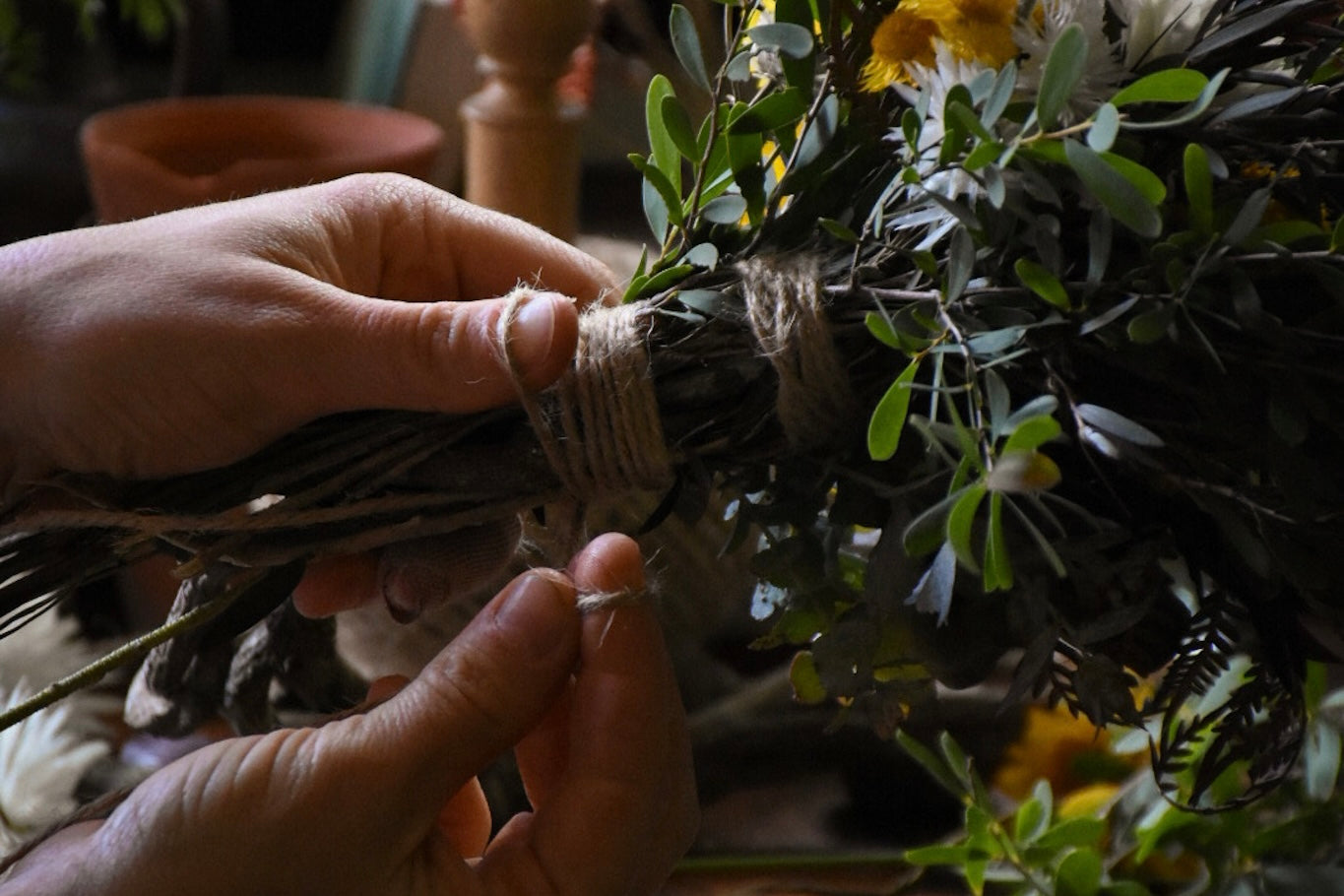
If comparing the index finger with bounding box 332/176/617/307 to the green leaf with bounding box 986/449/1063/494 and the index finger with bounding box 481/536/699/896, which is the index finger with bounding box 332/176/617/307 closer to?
the index finger with bounding box 481/536/699/896

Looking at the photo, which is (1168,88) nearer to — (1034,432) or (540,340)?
(1034,432)

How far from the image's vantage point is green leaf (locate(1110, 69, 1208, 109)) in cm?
38

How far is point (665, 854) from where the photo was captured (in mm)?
545

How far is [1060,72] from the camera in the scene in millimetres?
383

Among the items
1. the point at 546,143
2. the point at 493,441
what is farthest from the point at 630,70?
the point at 493,441

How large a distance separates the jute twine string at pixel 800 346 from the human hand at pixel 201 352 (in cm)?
7

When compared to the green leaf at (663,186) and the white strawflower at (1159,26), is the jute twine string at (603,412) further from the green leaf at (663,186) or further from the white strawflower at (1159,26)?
the white strawflower at (1159,26)

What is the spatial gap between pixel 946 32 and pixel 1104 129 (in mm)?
87

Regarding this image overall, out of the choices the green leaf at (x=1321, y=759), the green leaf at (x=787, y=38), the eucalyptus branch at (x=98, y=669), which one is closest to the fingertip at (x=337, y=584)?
the eucalyptus branch at (x=98, y=669)

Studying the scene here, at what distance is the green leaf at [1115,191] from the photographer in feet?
1.24

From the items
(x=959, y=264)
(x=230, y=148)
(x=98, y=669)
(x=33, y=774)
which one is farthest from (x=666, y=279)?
(x=230, y=148)

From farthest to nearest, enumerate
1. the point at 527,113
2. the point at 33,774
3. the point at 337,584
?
1. the point at 527,113
2. the point at 33,774
3. the point at 337,584

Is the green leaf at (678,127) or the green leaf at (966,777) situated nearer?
the green leaf at (678,127)

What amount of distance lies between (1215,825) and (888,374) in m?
0.38
